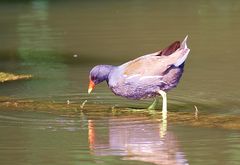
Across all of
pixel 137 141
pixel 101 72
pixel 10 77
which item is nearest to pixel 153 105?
pixel 101 72

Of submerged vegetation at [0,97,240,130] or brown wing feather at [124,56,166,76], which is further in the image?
brown wing feather at [124,56,166,76]

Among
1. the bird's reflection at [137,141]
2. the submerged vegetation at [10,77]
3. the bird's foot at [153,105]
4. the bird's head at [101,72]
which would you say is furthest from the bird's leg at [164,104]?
the submerged vegetation at [10,77]

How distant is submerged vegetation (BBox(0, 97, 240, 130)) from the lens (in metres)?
8.53

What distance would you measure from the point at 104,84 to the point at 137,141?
11.4 feet

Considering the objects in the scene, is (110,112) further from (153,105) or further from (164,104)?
(164,104)

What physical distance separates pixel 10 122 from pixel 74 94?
178cm

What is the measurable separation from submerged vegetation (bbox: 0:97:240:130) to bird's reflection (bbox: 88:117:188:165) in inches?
9.1

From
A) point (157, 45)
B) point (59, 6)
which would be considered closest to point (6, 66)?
point (157, 45)

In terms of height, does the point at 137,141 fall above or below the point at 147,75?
below

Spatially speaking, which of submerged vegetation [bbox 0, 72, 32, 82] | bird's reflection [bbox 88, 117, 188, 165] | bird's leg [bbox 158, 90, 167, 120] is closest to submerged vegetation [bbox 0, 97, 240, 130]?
bird's leg [bbox 158, 90, 167, 120]

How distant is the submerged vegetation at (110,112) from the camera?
853cm

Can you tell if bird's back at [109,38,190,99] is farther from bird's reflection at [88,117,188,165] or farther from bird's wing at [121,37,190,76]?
bird's reflection at [88,117,188,165]

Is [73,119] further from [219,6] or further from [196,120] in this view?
[219,6]

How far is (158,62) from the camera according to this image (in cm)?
886
